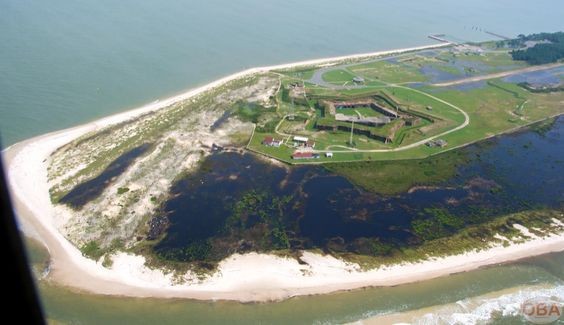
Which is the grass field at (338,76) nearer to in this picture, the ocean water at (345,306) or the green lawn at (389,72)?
the green lawn at (389,72)

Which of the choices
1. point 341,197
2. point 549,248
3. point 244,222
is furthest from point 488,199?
point 244,222

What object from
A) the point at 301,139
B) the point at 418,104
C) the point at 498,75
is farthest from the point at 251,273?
the point at 498,75

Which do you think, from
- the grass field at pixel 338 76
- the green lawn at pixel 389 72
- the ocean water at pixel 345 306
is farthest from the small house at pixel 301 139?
the green lawn at pixel 389 72

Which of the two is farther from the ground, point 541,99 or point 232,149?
point 541,99

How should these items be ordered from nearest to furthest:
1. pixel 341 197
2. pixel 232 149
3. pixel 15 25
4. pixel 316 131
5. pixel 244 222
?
pixel 244 222
pixel 341 197
pixel 232 149
pixel 316 131
pixel 15 25

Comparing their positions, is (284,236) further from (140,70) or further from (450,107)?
(140,70)

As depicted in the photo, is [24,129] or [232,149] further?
[24,129]

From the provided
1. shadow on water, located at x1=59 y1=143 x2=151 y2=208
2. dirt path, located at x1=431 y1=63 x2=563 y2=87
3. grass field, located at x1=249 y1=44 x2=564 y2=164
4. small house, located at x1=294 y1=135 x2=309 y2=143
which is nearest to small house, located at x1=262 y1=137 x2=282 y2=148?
grass field, located at x1=249 y1=44 x2=564 y2=164
